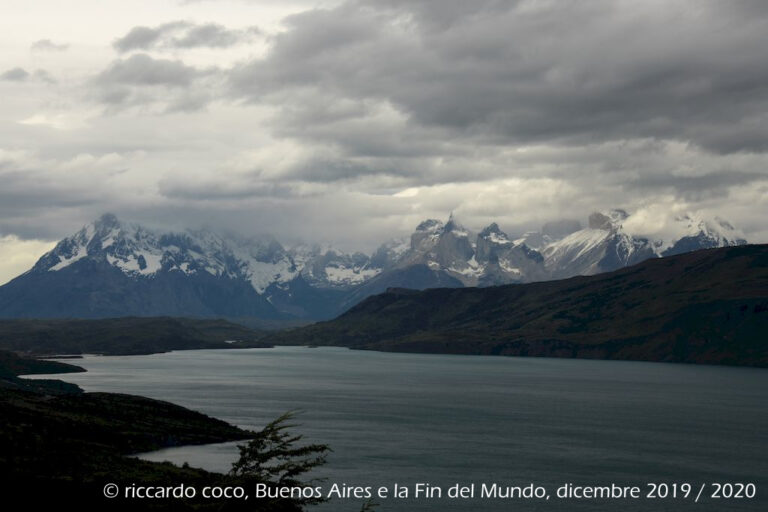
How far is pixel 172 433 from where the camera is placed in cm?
18488

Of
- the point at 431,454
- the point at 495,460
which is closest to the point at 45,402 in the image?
the point at 431,454

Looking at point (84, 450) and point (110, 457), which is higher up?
point (84, 450)

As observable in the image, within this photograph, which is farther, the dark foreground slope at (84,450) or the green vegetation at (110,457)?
the dark foreground slope at (84,450)

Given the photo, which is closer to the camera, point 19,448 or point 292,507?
point 292,507

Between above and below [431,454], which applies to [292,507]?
above

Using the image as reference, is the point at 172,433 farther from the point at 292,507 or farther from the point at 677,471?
the point at 292,507

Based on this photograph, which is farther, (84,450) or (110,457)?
(84,450)

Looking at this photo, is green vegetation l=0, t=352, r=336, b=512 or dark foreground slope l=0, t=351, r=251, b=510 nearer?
green vegetation l=0, t=352, r=336, b=512

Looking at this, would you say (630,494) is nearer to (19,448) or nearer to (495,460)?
(495,460)

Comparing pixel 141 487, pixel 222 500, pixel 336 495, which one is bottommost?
pixel 336 495

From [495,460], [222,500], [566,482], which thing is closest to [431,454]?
[495,460]

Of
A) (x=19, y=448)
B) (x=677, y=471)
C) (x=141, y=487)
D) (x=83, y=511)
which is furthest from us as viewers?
(x=677, y=471)

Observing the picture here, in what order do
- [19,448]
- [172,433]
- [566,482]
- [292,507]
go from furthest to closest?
[172,433] < [566,482] < [19,448] < [292,507]

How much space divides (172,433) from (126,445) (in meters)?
16.4
